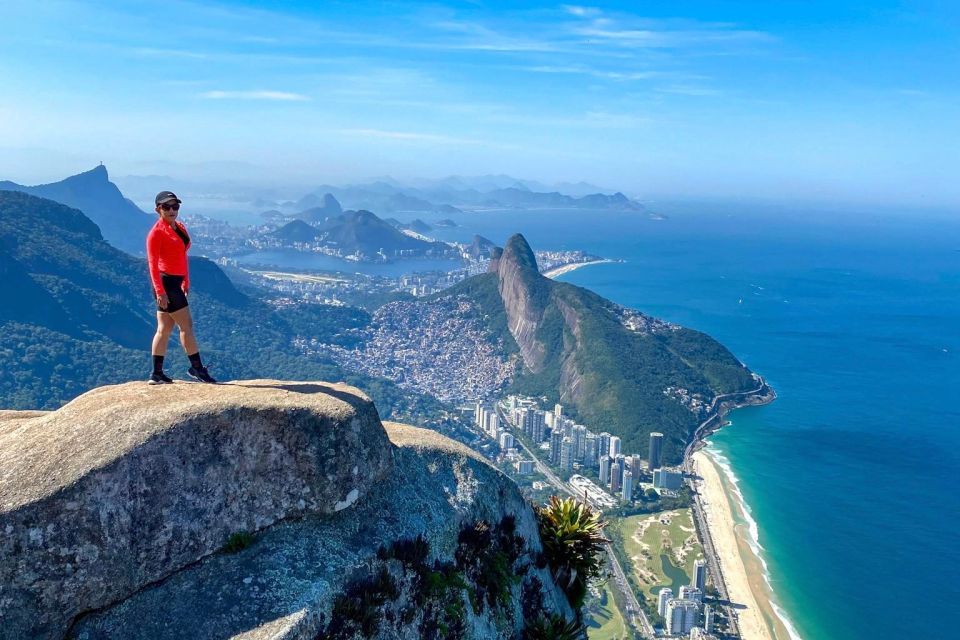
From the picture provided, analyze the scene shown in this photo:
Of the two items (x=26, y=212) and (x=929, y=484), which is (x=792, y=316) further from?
(x=26, y=212)

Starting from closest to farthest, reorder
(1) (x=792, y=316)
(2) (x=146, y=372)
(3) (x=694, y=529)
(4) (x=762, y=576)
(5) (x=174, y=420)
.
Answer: (5) (x=174, y=420)
(4) (x=762, y=576)
(3) (x=694, y=529)
(2) (x=146, y=372)
(1) (x=792, y=316)

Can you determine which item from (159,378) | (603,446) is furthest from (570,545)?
(603,446)

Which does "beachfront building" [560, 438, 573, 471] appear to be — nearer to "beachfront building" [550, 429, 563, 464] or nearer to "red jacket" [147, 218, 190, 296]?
"beachfront building" [550, 429, 563, 464]

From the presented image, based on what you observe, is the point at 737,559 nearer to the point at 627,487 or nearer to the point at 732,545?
the point at 732,545

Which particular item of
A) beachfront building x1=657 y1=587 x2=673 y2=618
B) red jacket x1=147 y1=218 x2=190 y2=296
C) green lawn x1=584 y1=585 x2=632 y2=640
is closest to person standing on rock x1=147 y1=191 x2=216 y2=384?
red jacket x1=147 y1=218 x2=190 y2=296

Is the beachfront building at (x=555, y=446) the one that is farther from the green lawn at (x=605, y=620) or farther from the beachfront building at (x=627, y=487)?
the green lawn at (x=605, y=620)

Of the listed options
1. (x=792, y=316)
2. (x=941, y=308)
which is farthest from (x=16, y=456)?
(x=941, y=308)
